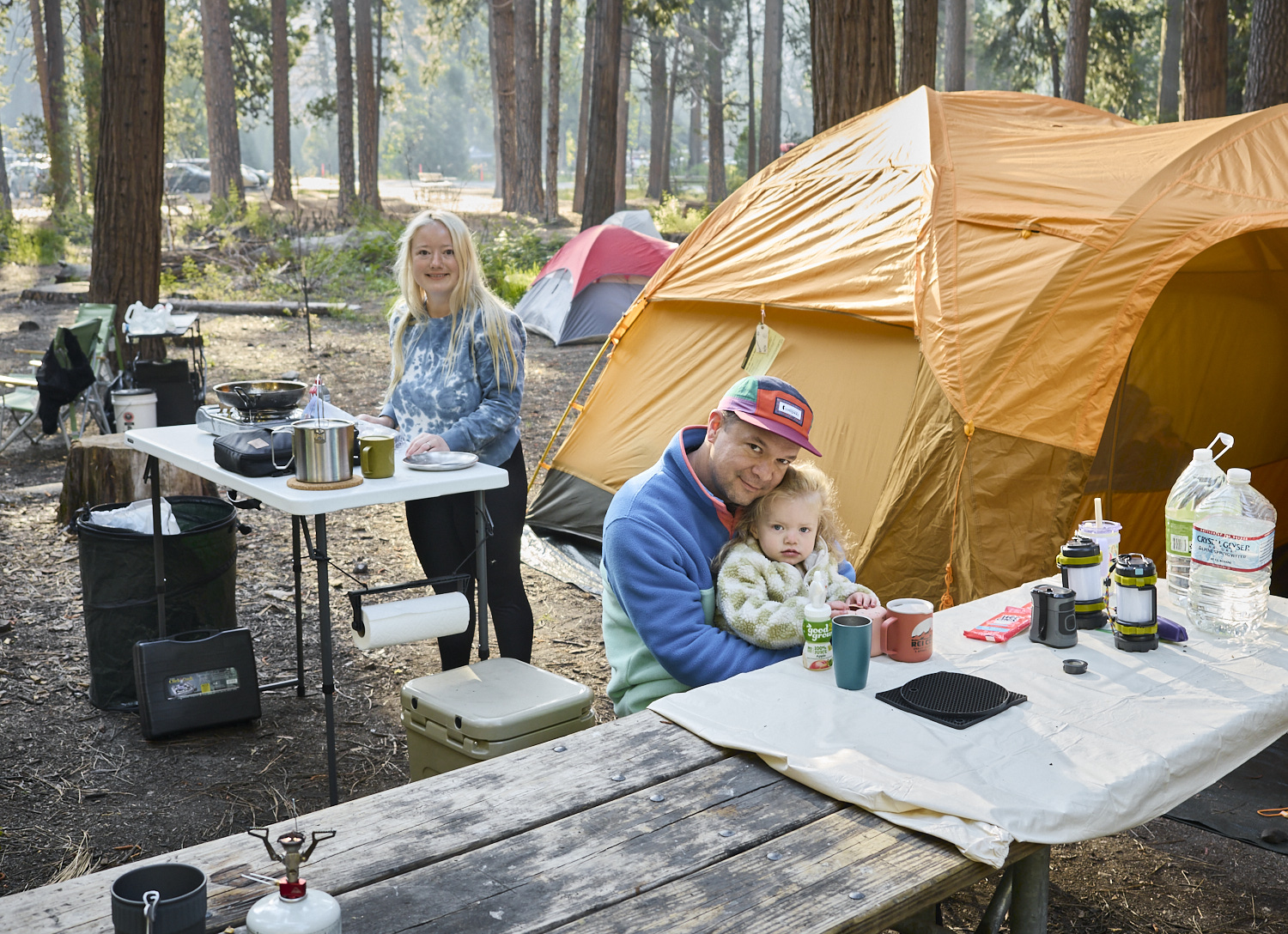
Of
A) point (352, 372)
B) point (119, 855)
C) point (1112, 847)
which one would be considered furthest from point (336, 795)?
point (352, 372)

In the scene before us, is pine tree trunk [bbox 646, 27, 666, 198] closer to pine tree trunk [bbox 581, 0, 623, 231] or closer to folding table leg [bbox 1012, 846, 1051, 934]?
pine tree trunk [bbox 581, 0, 623, 231]

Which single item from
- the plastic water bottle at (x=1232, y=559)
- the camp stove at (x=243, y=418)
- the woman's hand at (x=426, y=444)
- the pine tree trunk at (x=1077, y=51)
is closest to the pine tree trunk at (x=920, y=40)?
the woman's hand at (x=426, y=444)

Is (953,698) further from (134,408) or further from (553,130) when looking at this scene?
(553,130)

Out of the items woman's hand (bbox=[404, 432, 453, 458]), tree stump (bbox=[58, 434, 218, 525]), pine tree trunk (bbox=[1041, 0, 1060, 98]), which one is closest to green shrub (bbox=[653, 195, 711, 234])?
pine tree trunk (bbox=[1041, 0, 1060, 98])

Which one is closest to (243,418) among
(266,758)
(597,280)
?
(266,758)

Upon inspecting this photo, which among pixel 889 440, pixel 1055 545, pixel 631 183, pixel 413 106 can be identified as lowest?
pixel 1055 545

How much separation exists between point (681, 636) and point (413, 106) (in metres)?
61.8

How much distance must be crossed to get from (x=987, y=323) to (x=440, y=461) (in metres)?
1.99

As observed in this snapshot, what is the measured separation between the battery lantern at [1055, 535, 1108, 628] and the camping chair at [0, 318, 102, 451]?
5769 mm

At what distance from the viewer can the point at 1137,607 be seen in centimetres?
226

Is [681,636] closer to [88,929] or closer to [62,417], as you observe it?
[88,929]

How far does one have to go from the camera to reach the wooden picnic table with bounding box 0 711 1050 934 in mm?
1397

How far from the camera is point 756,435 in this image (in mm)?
2412

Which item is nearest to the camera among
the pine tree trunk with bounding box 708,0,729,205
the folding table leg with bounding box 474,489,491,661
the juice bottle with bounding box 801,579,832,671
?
the juice bottle with bounding box 801,579,832,671
